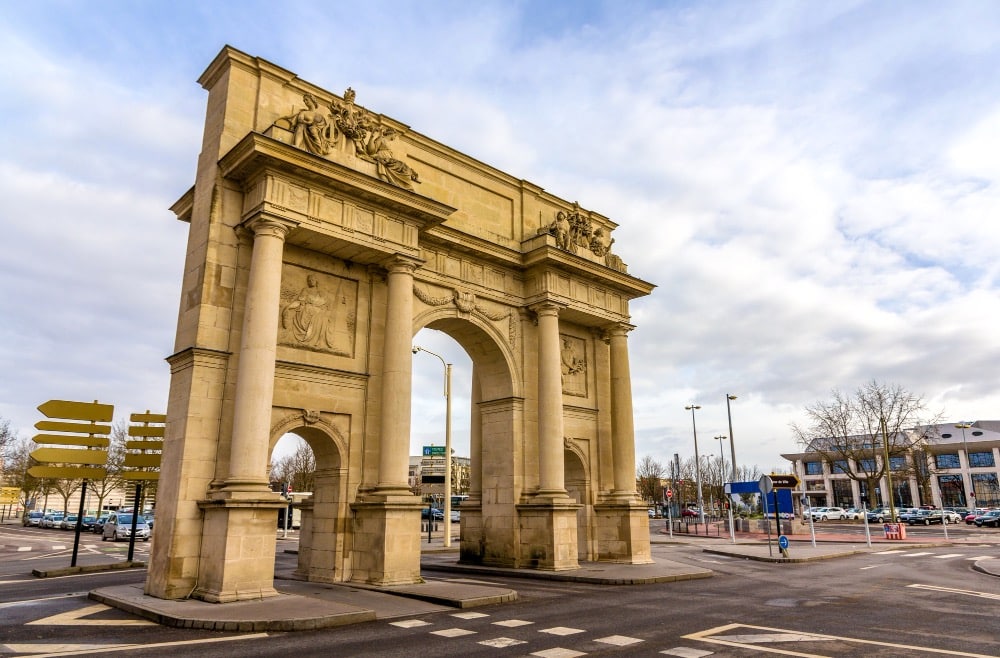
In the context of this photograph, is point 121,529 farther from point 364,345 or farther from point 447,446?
point 364,345

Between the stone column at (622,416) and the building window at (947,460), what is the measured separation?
104 metres

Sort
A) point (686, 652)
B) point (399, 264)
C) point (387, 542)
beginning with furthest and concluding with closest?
point (399, 264) → point (387, 542) → point (686, 652)

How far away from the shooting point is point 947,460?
347 ft

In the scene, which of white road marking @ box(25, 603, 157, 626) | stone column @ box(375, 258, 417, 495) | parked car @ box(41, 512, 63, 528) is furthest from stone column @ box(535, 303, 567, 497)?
parked car @ box(41, 512, 63, 528)

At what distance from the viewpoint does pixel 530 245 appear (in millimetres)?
22953

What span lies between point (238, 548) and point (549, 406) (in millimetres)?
10846

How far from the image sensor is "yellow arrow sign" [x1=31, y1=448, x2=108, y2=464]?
18.5 meters

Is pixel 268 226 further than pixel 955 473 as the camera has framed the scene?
No

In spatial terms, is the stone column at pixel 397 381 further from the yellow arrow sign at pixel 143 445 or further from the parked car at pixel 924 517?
the parked car at pixel 924 517

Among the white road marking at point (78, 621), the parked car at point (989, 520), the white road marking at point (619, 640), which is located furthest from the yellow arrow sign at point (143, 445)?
the parked car at point (989, 520)

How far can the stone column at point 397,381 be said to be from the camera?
16891 millimetres

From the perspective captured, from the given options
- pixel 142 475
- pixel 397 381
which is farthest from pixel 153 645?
pixel 142 475

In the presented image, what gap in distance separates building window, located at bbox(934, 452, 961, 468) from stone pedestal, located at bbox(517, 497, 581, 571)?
355ft

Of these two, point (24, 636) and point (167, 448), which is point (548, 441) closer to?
point (167, 448)
